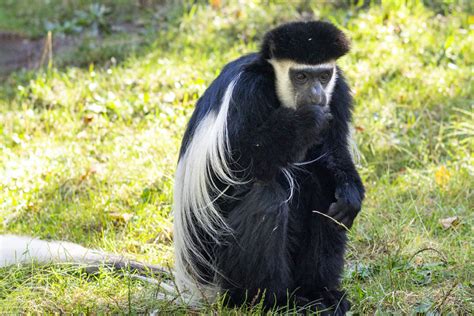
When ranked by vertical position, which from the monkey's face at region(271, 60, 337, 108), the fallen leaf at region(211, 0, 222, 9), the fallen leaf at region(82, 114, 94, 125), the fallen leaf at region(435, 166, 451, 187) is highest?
the monkey's face at region(271, 60, 337, 108)

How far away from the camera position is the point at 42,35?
23.8ft

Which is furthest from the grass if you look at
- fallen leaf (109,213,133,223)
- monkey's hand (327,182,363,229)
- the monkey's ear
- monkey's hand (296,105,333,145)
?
the monkey's ear

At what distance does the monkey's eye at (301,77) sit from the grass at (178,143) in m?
0.96

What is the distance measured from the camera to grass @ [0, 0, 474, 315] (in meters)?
3.52

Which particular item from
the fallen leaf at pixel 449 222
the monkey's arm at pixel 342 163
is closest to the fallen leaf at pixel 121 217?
the monkey's arm at pixel 342 163

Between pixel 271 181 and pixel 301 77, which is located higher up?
pixel 301 77

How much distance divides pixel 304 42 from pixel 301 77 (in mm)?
160

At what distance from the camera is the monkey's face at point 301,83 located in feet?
11.0

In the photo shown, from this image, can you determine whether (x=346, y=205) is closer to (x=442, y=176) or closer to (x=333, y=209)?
(x=333, y=209)

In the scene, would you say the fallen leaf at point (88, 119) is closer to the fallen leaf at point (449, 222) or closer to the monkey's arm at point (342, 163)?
the monkey's arm at point (342, 163)

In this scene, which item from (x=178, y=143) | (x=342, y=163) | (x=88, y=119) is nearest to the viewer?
(x=342, y=163)

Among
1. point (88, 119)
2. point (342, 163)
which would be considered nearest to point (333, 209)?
point (342, 163)

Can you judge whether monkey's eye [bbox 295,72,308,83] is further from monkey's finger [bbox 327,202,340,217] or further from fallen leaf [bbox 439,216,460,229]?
fallen leaf [bbox 439,216,460,229]

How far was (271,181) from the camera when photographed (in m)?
3.17
